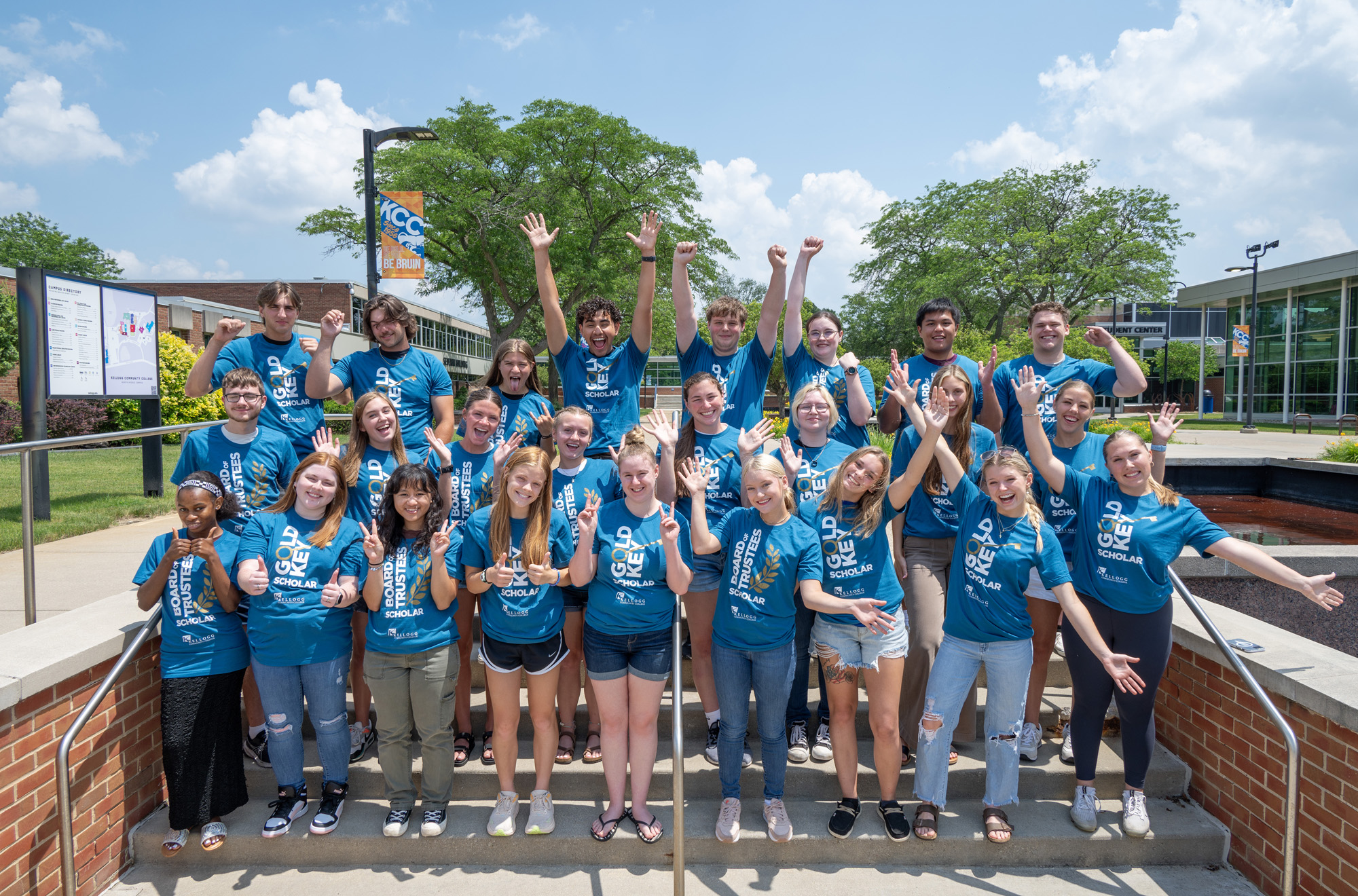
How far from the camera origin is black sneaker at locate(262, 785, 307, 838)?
11.5 feet

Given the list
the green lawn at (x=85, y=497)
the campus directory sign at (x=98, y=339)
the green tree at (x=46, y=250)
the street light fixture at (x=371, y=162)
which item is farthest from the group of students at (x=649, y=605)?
the green tree at (x=46, y=250)

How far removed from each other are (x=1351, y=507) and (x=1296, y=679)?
9916 millimetres

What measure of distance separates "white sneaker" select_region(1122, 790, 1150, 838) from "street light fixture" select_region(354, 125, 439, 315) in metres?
10.6

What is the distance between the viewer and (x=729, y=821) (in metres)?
3.49

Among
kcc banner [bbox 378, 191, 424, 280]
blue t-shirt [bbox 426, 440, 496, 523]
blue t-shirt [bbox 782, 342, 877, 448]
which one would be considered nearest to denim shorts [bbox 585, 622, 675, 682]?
blue t-shirt [bbox 426, 440, 496, 523]

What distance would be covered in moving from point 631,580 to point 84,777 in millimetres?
2664

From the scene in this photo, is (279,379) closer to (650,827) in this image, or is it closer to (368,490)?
(368,490)

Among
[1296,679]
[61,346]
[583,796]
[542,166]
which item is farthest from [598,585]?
[542,166]

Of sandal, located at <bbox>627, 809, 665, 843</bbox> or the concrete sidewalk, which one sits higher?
the concrete sidewalk

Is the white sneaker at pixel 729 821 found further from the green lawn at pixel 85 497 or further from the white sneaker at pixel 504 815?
the green lawn at pixel 85 497

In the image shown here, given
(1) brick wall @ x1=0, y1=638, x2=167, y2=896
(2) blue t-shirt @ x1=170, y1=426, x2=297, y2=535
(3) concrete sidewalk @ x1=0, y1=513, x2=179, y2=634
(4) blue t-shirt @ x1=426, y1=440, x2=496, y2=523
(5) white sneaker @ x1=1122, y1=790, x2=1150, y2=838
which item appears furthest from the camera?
(3) concrete sidewalk @ x1=0, y1=513, x2=179, y2=634

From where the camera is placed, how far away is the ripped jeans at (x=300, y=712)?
3.50 meters

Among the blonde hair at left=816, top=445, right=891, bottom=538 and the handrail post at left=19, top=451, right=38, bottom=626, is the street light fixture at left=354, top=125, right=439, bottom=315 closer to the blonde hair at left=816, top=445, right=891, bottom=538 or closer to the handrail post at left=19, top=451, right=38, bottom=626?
the handrail post at left=19, top=451, right=38, bottom=626

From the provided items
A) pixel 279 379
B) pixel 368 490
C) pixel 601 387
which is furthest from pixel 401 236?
pixel 368 490
